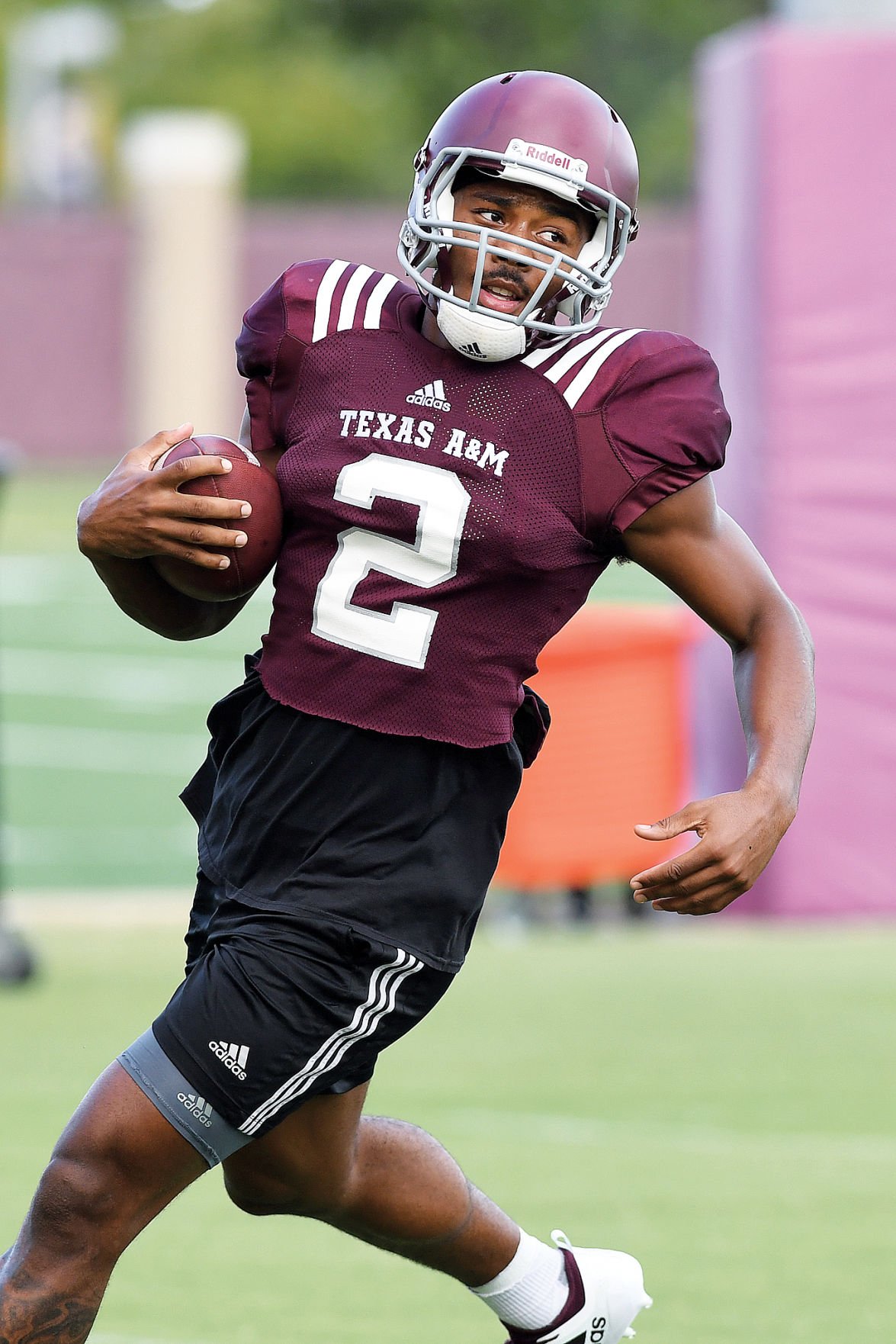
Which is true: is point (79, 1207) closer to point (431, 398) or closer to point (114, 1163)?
point (114, 1163)

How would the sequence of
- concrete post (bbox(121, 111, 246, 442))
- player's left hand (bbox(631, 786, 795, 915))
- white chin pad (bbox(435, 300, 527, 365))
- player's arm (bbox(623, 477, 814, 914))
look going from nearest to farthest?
1. player's left hand (bbox(631, 786, 795, 915))
2. player's arm (bbox(623, 477, 814, 914))
3. white chin pad (bbox(435, 300, 527, 365))
4. concrete post (bbox(121, 111, 246, 442))

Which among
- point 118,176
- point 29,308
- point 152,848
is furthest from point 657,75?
point 152,848

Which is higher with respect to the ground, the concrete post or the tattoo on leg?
the tattoo on leg

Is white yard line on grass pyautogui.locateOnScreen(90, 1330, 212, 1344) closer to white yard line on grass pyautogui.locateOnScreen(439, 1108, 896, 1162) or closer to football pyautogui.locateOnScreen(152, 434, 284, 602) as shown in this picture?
football pyautogui.locateOnScreen(152, 434, 284, 602)

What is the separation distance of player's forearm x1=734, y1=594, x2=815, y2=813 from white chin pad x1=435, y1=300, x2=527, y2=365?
0.52 meters

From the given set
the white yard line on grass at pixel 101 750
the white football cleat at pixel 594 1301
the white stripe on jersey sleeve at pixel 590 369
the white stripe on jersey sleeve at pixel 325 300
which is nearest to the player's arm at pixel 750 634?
the white stripe on jersey sleeve at pixel 590 369

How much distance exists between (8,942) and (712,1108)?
7.60 feet

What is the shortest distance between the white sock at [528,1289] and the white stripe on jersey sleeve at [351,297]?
146 centimetres

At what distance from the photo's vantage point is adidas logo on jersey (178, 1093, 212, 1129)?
2.89 meters

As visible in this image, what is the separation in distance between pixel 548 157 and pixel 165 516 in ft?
2.45

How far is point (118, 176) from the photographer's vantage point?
3769 centimetres

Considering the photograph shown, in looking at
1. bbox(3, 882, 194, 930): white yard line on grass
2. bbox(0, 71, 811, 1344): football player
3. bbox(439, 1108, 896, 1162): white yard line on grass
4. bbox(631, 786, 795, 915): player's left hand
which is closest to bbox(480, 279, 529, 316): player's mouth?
bbox(0, 71, 811, 1344): football player

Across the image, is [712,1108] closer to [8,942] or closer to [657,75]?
[8,942]

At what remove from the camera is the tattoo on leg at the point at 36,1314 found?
284 cm
